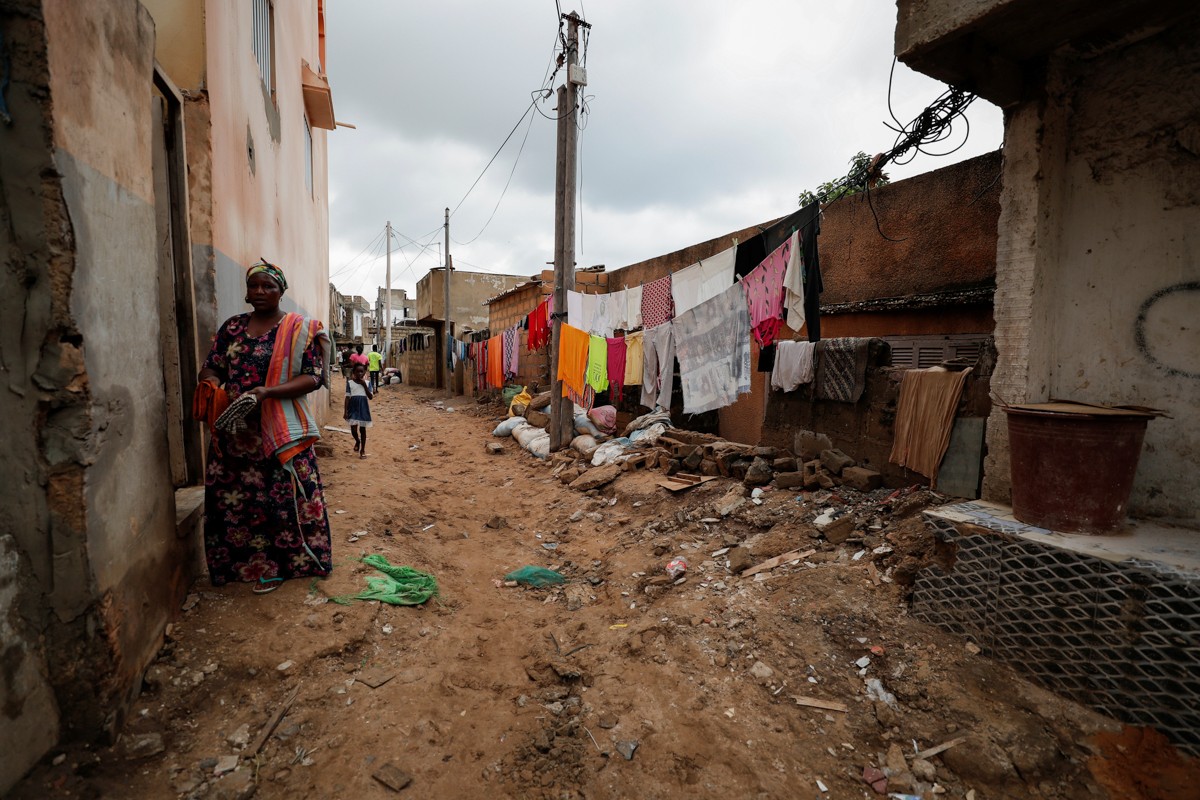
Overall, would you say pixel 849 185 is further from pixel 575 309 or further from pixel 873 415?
pixel 575 309

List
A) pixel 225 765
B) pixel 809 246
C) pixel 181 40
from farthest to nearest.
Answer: pixel 809 246
pixel 181 40
pixel 225 765

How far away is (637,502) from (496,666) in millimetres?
2927

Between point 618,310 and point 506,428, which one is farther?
point 506,428

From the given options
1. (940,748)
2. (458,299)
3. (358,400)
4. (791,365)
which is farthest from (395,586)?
(458,299)

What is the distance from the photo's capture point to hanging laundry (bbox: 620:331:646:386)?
7.04 meters

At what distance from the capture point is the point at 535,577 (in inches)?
155

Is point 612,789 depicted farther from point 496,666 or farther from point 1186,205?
point 1186,205

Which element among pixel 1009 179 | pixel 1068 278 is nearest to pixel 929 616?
pixel 1068 278

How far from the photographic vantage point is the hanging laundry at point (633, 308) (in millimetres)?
6727

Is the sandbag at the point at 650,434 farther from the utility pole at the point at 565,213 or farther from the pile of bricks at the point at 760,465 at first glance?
the utility pole at the point at 565,213

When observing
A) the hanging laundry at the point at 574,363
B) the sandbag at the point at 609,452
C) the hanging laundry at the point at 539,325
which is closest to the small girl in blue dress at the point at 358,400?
the hanging laundry at the point at 574,363

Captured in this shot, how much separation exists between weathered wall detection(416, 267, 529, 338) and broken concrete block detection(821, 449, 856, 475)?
17.3m

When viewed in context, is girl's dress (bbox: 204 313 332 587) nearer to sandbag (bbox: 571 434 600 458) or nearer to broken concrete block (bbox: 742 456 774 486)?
broken concrete block (bbox: 742 456 774 486)

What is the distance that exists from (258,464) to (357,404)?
4.94m
